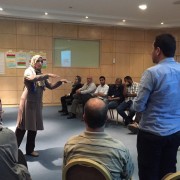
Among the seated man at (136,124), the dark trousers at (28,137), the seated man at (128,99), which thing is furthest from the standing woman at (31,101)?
the seated man at (128,99)

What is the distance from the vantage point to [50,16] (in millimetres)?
8383

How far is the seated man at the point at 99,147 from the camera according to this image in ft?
4.88

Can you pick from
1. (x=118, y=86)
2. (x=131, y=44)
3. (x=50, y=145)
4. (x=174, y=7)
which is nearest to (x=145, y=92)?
(x=50, y=145)

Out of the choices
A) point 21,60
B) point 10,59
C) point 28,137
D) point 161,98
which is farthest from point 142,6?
point 161,98

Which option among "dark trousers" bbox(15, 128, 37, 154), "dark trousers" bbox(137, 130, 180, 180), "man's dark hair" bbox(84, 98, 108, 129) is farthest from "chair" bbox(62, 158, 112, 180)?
"dark trousers" bbox(15, 128, 37, 154)

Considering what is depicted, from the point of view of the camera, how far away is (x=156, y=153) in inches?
74.2

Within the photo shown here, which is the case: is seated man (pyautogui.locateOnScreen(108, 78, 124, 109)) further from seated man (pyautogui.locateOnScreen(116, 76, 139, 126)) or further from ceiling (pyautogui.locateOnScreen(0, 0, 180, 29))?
ceiling (pyautogui.locateOnScreen(0, 0, 180, 29))

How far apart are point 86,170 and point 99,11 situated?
7355 mm

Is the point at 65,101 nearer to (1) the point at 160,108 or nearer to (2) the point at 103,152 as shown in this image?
(1) the point at 160,108

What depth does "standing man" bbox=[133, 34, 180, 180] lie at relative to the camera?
6.02ft

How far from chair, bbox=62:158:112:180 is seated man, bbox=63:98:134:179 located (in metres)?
0.08

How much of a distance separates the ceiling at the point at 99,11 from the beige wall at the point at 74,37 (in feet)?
1.51

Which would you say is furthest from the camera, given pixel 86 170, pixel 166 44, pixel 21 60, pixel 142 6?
pixel 21 60

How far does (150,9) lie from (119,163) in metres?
7.05
